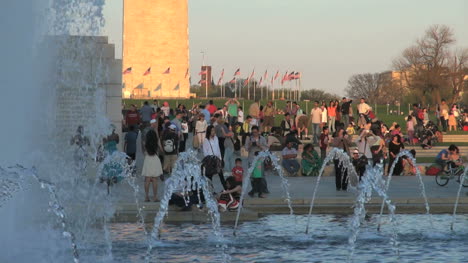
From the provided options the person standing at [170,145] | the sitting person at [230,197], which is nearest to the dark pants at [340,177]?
the person standing at [170,145]

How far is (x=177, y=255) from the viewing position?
1311 centimetres

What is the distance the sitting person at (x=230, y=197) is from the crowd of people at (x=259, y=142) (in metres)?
0.02

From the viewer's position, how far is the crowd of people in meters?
19.8

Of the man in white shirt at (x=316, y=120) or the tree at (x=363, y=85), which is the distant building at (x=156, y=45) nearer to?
the man in white shirt at (x=316, y=120)

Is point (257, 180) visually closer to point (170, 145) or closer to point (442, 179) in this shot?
point (170, 145)

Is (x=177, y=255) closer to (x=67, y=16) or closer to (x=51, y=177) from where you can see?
(x=67, y=16)

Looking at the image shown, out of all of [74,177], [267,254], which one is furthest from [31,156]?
[74,177]

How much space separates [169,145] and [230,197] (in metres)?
5.98

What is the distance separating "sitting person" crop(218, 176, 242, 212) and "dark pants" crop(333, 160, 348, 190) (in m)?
4.89

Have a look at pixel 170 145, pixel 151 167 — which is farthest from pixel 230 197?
pixel 170 145

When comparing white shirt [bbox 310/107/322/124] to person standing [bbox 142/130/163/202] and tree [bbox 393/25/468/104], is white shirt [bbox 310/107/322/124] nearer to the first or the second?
person standing [bbox 142/130/163/202]

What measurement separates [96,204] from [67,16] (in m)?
4.40

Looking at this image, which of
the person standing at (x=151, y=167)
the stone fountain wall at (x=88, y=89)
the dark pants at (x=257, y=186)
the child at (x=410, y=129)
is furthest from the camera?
the child at (x=410, y=129)

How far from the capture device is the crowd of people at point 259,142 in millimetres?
19750
